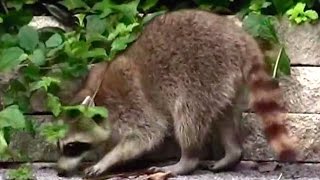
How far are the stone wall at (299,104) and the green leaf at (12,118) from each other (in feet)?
0.99

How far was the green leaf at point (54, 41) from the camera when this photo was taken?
5.09 m

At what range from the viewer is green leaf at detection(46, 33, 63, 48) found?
5.09 metres

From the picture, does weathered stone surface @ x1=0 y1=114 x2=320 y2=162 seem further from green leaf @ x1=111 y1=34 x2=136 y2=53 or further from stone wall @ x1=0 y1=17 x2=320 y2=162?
green leaf @ x1=111 y1=34 x2=136 y2=53

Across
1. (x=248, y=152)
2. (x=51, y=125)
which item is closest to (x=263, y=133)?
(x=248, y=152)

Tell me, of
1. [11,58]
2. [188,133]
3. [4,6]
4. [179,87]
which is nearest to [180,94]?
[179,87]

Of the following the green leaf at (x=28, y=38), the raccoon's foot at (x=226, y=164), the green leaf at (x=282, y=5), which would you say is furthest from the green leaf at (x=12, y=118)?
the green leaf at (x=282, y=5)

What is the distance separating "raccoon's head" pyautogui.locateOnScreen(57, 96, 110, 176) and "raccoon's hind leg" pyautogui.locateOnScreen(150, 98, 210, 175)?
257mm

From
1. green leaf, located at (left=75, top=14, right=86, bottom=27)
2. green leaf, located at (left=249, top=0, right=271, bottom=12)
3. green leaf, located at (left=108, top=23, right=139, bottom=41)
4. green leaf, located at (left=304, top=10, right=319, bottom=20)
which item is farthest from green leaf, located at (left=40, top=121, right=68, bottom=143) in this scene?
green leaf, located at (left=304, top=10, right=319, bottom=20)

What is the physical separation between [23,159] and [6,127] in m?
0.33

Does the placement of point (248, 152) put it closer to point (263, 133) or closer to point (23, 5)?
point (263, 133)

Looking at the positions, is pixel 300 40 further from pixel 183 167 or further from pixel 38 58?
pixel 38 58

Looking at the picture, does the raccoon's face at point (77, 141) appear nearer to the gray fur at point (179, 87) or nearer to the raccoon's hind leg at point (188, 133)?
the gray fur at point (179, 87)

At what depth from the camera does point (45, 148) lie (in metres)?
5.20

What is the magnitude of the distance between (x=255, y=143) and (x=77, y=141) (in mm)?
760
